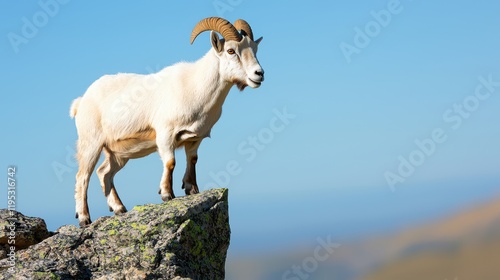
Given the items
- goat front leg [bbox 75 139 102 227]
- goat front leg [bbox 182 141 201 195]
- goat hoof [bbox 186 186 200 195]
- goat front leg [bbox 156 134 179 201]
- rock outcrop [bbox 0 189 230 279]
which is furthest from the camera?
goat front leg [bbox 75 139 102 227]

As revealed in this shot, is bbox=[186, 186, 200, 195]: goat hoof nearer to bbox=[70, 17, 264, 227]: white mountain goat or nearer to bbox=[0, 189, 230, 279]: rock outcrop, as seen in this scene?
bbox=[70, 17, 264, 227]: white mountain goat

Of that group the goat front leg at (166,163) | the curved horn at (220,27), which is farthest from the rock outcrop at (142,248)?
the curved horn at (220,27)

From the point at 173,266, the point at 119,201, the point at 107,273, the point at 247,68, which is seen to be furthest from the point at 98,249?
the point at 247,68

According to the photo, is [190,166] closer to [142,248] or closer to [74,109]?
[142,248]

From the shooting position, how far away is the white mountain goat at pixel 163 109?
45.9 ft

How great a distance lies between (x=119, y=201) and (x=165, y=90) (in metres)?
2.69

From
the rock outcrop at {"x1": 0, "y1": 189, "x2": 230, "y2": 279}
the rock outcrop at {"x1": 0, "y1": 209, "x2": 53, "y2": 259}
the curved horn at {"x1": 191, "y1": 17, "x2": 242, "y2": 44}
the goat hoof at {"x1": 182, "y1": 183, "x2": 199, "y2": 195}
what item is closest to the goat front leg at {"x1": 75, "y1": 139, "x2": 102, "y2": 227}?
the rock outcrop at {"x1": 0, "y1": 209, "x2": 53, "y2": 259}

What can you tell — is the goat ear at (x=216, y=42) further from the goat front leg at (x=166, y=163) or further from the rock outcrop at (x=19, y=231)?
the rock outcrop at (x=19, y=231)

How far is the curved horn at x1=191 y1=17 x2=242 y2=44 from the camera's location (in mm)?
13977

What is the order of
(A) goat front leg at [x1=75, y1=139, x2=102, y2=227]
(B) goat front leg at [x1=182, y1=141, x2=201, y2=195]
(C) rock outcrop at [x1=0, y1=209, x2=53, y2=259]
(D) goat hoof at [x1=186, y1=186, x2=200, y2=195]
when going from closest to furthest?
(C) rock outcrop at [x1=0, y1=209, x2=53, y2=259] → (D) goat hoof at [x1=186, y1=186, x2=200, y2=195] → (B) goat front leg at [x1=182, y1=141, x2=201, y2=195] → (A) goat front leg at [x1=75, y1=139, x2=102, y2=227]

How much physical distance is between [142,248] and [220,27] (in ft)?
16.1

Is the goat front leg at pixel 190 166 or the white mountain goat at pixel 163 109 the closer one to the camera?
the white mountain goat at pixel 163 109

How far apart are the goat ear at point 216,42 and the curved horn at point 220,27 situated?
0.46ft

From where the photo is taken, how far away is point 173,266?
439 inches
